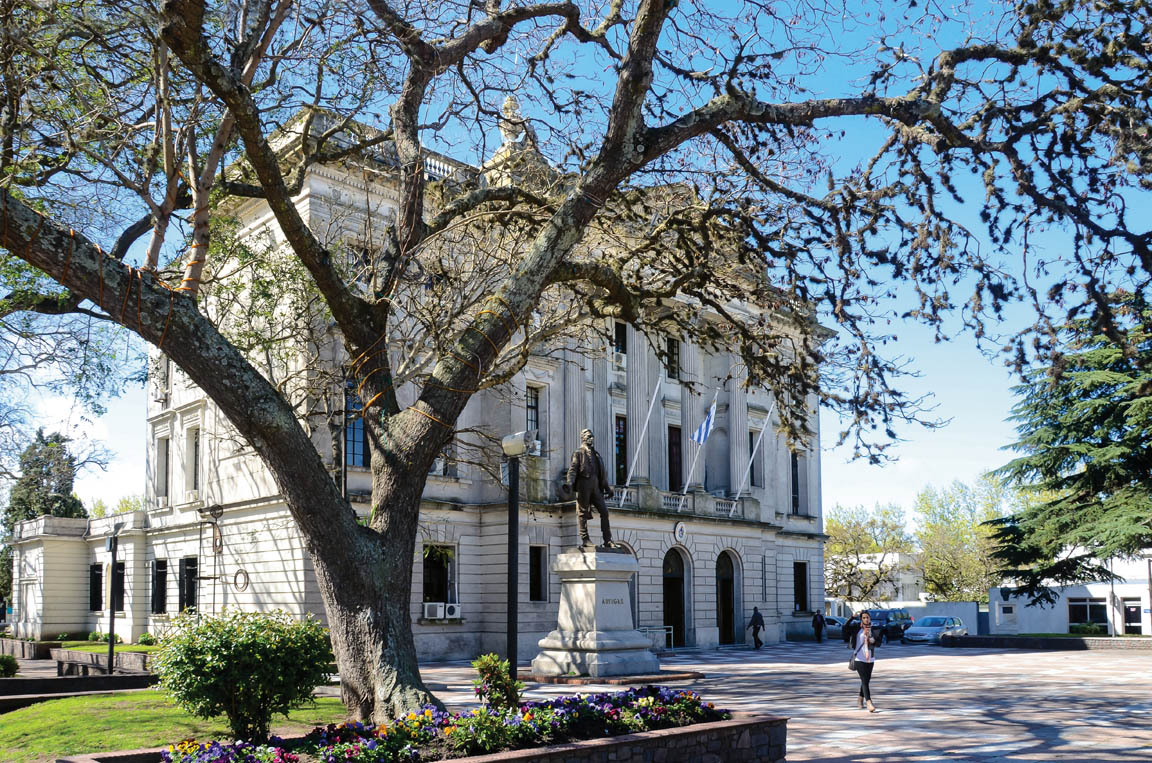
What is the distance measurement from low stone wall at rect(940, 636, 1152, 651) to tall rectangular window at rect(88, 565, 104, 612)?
1296 inches

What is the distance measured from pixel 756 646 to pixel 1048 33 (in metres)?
31.1

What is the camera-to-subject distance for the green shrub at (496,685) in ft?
33.7

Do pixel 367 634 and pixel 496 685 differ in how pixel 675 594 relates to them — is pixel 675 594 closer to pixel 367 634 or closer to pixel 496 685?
pixel 496 685

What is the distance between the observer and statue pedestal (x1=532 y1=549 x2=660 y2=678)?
60.3 feet

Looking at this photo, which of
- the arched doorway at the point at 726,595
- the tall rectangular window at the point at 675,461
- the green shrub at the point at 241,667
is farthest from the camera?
the tall rectangular window at the point at 675,461

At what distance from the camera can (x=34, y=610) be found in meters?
42.6

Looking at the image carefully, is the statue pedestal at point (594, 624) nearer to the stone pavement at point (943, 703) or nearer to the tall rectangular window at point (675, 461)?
the stone pavement at point (943, 703)

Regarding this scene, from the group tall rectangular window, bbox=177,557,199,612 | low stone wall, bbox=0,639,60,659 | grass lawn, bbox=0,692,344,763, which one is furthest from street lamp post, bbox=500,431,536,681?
low stone wall, bbox=0,639,60,659

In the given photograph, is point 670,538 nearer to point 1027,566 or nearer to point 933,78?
Answer: point 1027,566

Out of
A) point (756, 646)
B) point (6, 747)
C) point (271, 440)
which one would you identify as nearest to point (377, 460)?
point (271, 440)

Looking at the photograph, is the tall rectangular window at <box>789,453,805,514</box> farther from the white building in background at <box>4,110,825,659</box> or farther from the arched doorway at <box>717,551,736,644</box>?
the arched doorway at <box>717,551,736,644</box>

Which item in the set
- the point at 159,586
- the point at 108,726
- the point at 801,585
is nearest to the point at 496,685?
the point at 108,726

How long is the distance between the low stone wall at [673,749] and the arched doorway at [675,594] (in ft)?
90.1

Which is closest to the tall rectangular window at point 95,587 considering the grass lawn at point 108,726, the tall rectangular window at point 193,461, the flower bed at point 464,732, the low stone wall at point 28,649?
the low stone wall at point 28,649
